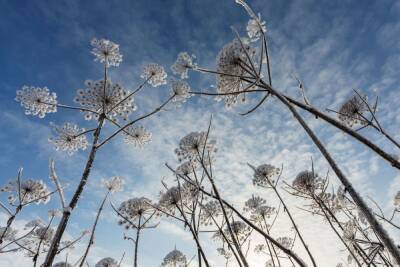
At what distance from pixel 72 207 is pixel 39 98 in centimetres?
557

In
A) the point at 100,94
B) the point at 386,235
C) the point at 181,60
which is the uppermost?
the point at 100,94

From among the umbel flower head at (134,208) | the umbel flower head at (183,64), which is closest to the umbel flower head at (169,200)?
the umbel flower head at (134,208)

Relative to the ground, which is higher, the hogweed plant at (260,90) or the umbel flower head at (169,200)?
the umbel flower head at (169,200)

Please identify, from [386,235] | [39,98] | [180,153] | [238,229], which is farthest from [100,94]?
[238,229]

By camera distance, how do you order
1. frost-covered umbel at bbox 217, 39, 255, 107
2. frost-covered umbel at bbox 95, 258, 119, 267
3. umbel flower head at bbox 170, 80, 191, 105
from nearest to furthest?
frost-covered umbel at bbox 217, 39, 255, 107, umbel flower head at bbox 170, 80, 191, 105, frost-covered umbel at bbox 95, 258, 119, 267

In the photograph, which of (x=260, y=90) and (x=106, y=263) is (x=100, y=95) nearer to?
(x=260, y=90)

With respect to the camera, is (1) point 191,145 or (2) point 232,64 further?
(1) point 191,145

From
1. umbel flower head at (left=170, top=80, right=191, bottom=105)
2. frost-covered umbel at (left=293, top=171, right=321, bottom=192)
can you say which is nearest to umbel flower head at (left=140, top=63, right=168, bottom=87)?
umbel flower head at (left=170, top=80, right=191, bottom=105)

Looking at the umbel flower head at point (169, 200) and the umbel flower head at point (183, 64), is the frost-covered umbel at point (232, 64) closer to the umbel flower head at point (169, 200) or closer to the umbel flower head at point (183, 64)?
the umbel flower head at point (183, 64)

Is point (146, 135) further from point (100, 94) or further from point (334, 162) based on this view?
point (334, 162)

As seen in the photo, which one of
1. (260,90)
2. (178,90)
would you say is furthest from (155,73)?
(260,90)

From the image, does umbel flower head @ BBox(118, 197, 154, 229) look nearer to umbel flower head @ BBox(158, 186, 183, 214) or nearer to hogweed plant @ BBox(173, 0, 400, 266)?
umbel flower head @ BBox(158, 186, 183, 214)

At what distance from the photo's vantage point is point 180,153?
991 centimetres

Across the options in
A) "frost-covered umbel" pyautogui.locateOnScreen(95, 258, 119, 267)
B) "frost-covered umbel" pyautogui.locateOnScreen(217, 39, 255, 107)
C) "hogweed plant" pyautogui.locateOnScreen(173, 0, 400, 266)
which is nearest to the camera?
"hogweed plant" pyautogui.locateOnScreen(173, 0, 400, 266)
